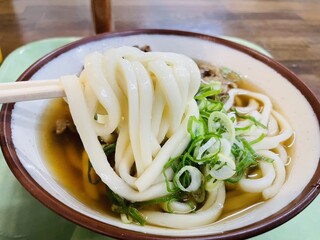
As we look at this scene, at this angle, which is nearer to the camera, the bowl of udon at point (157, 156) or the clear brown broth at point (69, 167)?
the bowl of udon at point (157, 156)

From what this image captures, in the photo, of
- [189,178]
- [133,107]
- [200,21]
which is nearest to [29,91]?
[133,107]

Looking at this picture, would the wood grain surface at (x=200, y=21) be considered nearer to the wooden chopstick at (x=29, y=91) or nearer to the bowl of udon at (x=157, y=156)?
the bowl of udon at (x=157, y=156)

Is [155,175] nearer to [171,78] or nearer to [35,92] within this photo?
[171,78]

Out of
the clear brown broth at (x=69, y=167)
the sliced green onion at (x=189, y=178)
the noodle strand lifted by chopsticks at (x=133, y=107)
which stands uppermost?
the noodle strand lifted by chopsticks at (x=133, y=107)

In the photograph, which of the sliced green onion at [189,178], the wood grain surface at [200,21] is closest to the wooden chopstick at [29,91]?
the sliced green onion at [189,178]

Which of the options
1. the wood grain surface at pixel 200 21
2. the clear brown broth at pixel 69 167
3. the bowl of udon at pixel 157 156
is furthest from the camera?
the wood grain surface at pixel 200 21

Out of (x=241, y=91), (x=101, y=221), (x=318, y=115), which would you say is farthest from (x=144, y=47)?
(x=101, y=221)

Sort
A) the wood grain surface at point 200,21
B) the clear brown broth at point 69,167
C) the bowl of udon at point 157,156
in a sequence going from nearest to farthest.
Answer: the bowl of udon at point 157,156 < the clear brown broth at point 69,167 < the wood grain surface at point 200,21

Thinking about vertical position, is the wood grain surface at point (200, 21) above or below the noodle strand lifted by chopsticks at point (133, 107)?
below

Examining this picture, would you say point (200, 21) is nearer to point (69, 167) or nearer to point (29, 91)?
point (69, 167)
